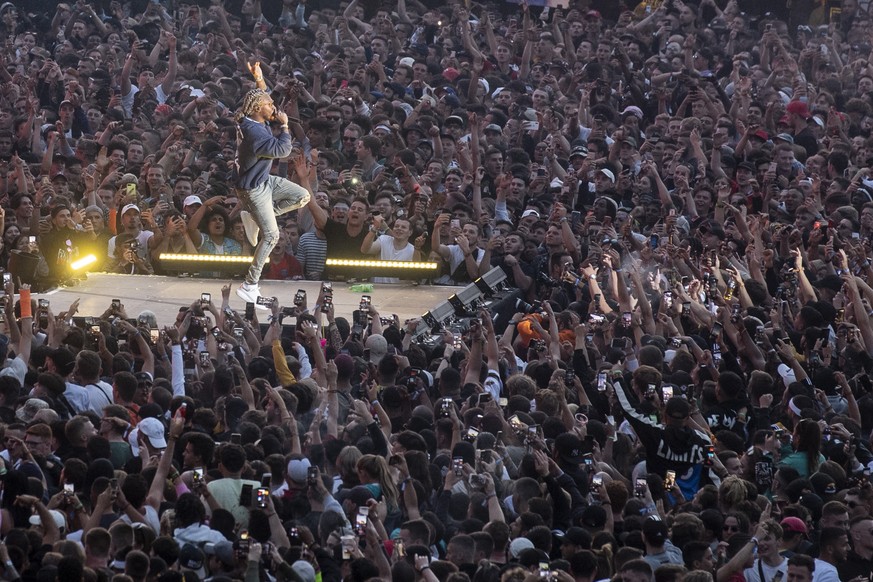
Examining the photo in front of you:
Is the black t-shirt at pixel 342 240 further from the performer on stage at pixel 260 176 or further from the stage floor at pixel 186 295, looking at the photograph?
the performer on stage at pixel 260 176

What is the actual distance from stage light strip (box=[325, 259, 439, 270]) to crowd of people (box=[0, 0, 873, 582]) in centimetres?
10

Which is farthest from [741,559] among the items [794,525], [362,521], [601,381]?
[601,381]

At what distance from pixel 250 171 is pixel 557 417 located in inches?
163

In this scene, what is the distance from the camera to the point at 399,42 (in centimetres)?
2303

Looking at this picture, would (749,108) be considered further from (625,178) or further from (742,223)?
(742,223)

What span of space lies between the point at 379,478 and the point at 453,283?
6774 millimetres

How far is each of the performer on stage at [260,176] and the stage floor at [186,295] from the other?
107cm

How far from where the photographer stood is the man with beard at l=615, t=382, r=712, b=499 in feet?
36.0

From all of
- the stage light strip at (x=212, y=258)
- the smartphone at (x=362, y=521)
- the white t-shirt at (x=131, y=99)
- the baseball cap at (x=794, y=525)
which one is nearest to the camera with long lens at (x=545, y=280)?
the stage light strip at (x=212, y=258)

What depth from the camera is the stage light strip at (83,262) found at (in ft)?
53.6

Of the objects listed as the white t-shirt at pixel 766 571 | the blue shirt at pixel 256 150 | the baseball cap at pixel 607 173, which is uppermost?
the baseball cap at pixel 607 173

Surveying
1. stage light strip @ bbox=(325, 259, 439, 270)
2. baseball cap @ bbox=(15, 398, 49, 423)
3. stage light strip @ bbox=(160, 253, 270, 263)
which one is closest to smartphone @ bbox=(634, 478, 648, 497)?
baseball cap @ bbox=(15, 398, 49, 423)

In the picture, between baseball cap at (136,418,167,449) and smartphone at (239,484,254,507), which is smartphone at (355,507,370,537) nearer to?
smartphone at (239,484,254,507)

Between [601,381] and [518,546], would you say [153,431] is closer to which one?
[518,546]
